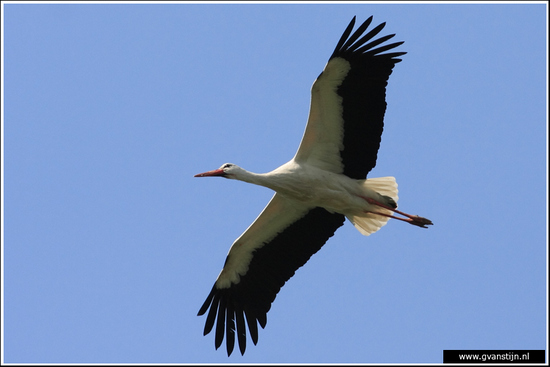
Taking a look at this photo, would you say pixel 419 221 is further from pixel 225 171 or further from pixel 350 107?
pixel 225 171

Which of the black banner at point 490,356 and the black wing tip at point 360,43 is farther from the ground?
the black wing tip at point 360,43

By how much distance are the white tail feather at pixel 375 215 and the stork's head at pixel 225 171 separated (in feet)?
5.13

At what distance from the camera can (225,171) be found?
9891mm

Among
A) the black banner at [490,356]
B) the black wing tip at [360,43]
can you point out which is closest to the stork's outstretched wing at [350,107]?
the black wing tip at [360,43]

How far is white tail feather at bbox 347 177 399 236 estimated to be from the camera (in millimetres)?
9820

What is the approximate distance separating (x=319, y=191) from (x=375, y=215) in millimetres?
945

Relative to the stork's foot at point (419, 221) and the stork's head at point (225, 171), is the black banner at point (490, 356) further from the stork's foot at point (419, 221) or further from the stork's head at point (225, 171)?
the stork's head at point (225, 171)

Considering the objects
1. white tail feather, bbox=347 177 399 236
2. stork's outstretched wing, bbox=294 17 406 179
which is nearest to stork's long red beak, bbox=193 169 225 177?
stork's outstretched wing, bbox=294 17 406 179

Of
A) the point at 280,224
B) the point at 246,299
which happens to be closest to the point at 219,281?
the point at 246,299

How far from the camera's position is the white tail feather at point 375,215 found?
9.82 meters

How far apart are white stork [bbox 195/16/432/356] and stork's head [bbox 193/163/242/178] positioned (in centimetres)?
1

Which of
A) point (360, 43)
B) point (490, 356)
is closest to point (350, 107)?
point (360, 43)

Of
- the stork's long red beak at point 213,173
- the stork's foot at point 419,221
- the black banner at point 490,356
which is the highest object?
the stork's long red beak at point 213,173

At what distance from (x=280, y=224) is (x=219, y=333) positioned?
65.1 inches
